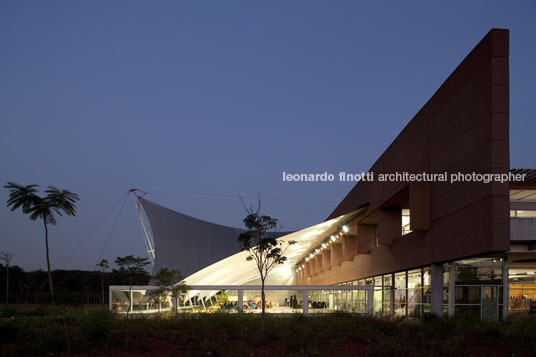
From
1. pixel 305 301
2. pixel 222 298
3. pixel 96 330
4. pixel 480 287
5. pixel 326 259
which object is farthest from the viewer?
pixel 326 259

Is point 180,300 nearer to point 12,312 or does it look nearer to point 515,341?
point 12,312

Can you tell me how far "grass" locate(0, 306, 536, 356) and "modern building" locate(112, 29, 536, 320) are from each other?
287 centimetres

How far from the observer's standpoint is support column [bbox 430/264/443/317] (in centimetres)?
2086

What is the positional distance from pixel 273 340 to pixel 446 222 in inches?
350

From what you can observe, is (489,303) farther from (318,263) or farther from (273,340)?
(318,263)

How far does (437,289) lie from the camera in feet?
68.8

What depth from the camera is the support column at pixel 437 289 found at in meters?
20.9

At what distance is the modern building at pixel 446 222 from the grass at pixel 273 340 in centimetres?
287

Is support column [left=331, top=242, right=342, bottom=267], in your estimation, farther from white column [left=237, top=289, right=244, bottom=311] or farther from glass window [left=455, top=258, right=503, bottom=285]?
glass window [left=455, top=258, right=503, bottom=285]

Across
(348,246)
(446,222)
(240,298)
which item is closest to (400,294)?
(446,222)

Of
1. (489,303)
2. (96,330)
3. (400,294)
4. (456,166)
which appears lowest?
(400,294)

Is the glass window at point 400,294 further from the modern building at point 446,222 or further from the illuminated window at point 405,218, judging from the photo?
the illuminated window at point 405,218

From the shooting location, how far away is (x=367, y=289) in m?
31.8

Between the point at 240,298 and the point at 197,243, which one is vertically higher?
the point at 197,243
